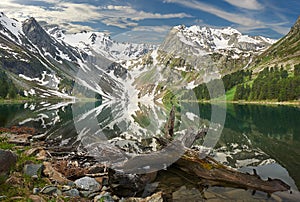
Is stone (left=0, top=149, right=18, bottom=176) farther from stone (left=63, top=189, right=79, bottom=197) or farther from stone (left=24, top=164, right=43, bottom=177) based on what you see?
stone (left=63, top=189, right=79, bottom=197)

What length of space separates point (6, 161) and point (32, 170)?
216cm

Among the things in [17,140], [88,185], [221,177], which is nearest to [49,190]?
[88,185]

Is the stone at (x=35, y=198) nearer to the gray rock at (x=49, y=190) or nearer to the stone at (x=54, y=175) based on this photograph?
the gray rock at (x=49, y=190)

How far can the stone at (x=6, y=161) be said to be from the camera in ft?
45.5

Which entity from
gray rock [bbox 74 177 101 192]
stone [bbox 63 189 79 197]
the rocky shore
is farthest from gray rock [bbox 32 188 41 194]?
gray rock [bbox 74 177 101 192]

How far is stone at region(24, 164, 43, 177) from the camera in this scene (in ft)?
52.1

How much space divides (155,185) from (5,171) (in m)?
9.14

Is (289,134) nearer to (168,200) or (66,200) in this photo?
(168,200)

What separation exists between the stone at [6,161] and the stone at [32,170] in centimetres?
100

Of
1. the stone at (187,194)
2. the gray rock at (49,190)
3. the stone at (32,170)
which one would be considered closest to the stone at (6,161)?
the stone at (32,170)

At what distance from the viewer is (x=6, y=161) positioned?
14.3 m

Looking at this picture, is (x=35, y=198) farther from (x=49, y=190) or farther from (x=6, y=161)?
(x=6, y=161)

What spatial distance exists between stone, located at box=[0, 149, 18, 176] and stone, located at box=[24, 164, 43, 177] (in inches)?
39.3

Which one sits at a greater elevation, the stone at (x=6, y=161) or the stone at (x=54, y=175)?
the stone at (x=6, y=161)
